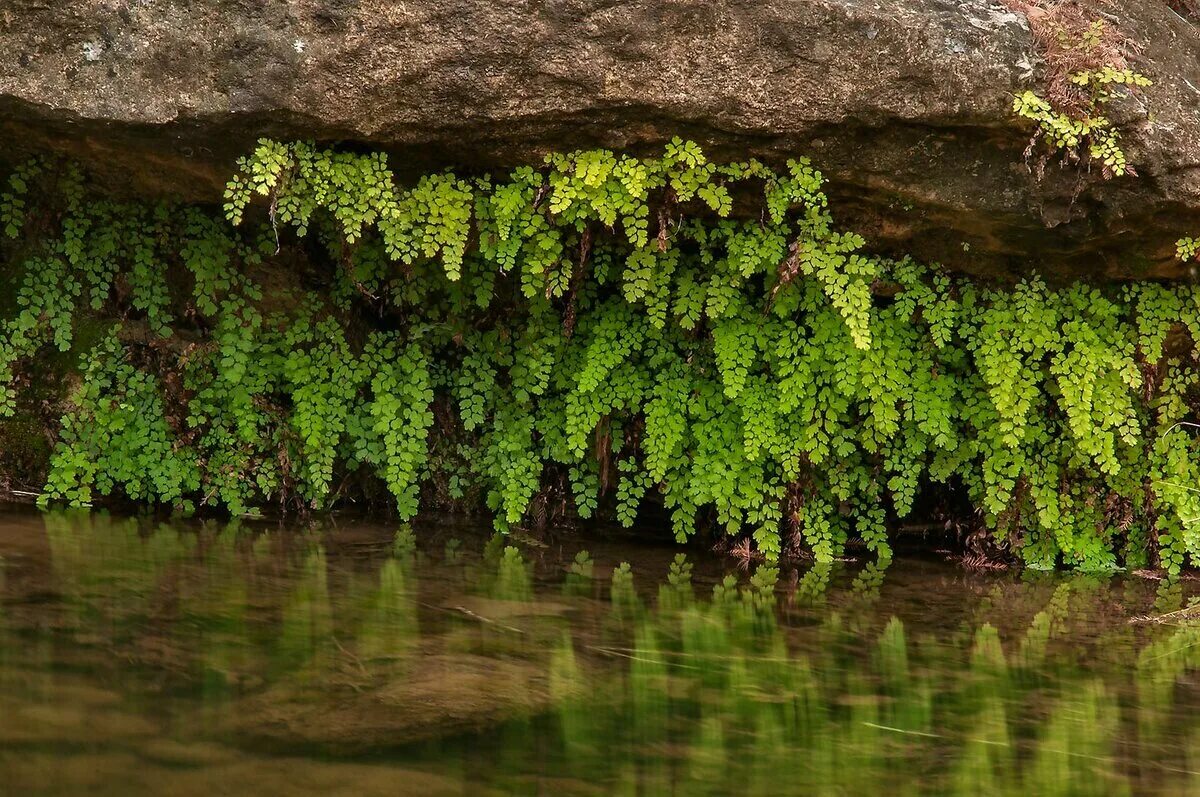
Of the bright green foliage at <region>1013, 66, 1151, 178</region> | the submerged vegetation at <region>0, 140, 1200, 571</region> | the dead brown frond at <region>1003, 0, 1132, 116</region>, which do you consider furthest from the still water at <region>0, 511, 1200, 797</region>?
the dead brown frond at <region>1003, 0, 1132, 116</region>

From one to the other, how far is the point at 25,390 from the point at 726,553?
4.97 meters

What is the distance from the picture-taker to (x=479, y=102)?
646cm

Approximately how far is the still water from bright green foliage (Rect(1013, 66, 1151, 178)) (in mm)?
2632

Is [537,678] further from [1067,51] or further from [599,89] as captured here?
[1067,51]

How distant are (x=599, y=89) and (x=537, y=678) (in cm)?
344

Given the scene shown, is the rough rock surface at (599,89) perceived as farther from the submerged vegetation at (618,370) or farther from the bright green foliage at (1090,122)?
the submerged vegetation at (618,370)

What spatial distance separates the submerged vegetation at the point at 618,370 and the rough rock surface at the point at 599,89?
52 centimetres

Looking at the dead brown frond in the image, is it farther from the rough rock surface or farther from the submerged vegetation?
the submerged vegetation

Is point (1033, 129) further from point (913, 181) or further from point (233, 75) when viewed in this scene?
point (233, 75)

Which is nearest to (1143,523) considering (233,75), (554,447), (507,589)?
(554,447)

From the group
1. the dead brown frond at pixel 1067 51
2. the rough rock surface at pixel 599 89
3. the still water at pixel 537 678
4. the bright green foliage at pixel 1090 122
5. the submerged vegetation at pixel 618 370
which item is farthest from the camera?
the submerged vegetation at pixel 618 370

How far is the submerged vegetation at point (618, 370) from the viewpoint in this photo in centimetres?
742

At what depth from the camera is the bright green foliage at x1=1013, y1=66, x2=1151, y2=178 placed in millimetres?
6578

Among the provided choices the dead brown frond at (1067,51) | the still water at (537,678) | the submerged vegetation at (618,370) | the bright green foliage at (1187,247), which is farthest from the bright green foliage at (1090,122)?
the still water at (537,678)
